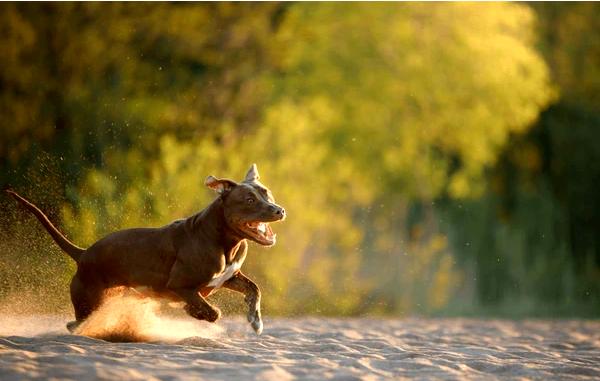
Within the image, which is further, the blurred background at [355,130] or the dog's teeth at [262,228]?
the blurred background at [355,130]

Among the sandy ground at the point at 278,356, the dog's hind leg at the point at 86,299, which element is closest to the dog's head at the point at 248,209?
the sandy ground at the point at 278,356

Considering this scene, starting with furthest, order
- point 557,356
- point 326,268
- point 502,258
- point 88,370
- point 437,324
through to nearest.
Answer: point 502,258
point 326,268
point 437,324
point 557,356
point 88,370

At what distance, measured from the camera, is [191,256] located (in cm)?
726

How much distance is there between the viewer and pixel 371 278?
54.5 feet

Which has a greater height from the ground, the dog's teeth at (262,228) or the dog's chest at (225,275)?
the dog's teeth at (262,228)

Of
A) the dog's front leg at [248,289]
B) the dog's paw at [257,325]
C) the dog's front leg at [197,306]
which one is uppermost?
the dog's front leg at [248,289]

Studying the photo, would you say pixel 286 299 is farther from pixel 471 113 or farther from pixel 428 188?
pixel 471 113

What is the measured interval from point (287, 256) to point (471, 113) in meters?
4.89

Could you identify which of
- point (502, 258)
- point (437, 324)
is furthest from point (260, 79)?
point (437, 324)

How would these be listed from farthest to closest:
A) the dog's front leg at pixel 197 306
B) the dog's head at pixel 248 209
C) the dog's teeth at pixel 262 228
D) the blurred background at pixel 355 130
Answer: the blurred background at pixel 355 130
the dog's teeth at pixel 262 228
the dog's head at pixel 248 209
the dog's front leg at pixel 197 306

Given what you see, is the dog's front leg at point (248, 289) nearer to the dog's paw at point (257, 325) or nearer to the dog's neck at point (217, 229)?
the dog's paw at point (257, 325)

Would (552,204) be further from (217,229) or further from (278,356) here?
(278,356)

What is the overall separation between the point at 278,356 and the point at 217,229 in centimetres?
113

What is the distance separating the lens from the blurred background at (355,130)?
1573 centimetres
